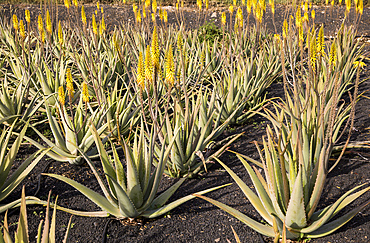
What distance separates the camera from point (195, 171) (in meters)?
2.37

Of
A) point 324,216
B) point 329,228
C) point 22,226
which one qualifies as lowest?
point 329,228

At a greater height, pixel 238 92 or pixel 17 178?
pixel 238 92

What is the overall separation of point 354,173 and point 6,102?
301 cm

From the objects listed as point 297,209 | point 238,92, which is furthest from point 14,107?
point 297,209

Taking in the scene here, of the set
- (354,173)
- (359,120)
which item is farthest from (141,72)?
(359,120)

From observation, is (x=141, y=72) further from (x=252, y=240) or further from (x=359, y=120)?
(x=359, y=120)

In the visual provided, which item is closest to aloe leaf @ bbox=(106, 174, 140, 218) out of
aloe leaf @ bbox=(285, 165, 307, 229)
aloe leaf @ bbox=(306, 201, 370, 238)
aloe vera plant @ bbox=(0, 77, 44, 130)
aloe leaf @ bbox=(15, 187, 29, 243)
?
aloe leaf @ bbox=(15, 187, 29, 243)

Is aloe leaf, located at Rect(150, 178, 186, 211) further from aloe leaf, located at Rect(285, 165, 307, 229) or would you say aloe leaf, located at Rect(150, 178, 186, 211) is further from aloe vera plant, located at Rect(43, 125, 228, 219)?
aloe leaf, located at Rect(285, 165, 307, 229)

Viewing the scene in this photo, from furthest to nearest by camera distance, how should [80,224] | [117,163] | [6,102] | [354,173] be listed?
[6,102] → [354,173] → [80,224] → [117,163]

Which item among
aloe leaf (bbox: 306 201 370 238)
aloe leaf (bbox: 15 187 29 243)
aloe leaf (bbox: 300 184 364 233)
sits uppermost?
aloe leaf (bbox: 15 187 29 243)

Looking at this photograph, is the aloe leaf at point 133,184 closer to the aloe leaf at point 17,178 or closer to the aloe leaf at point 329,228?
the aloe leaf at point 17,178

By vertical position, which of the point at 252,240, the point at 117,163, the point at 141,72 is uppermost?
the point at 141,72

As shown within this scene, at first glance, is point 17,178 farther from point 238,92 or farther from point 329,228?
point 238,92

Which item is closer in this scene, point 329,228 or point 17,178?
point 329,228
